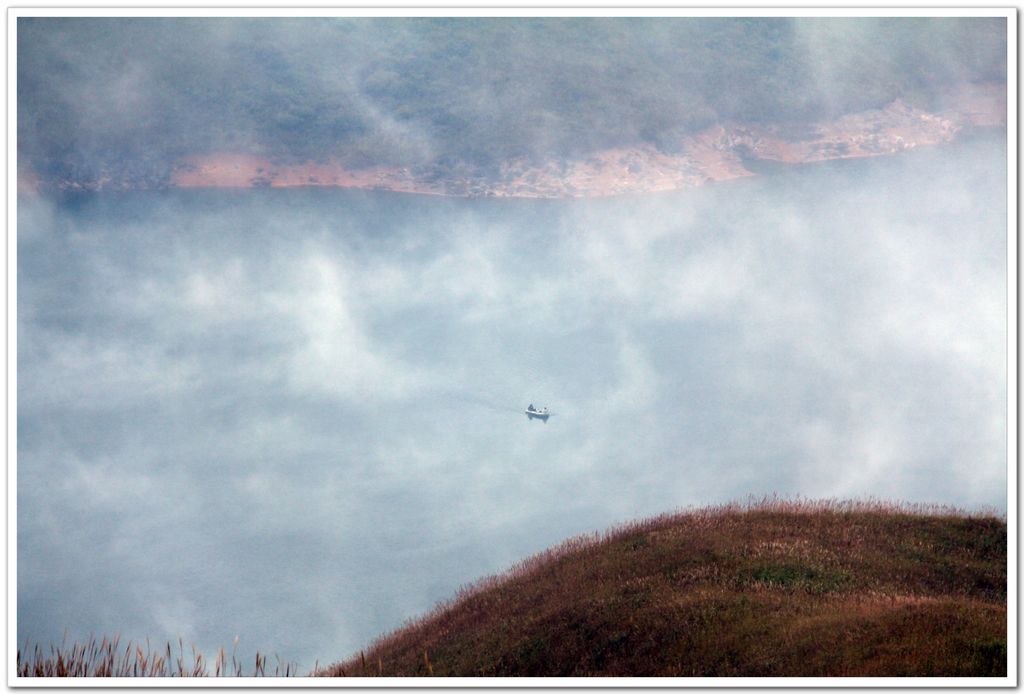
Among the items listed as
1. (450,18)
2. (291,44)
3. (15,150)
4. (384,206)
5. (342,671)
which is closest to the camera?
(342,671)

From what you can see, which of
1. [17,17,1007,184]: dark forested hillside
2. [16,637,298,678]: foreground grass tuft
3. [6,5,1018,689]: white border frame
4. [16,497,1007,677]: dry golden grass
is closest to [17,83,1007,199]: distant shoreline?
[17,17,1007,184]: dark forested hillside

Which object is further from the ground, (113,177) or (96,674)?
(113,177)

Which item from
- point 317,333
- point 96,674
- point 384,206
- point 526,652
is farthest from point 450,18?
point 96,674

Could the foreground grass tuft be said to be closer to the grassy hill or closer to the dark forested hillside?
the grassy hill

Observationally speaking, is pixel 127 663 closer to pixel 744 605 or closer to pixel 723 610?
pixel 723 610

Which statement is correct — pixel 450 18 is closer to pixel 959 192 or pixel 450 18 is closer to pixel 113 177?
pixel 113 177
